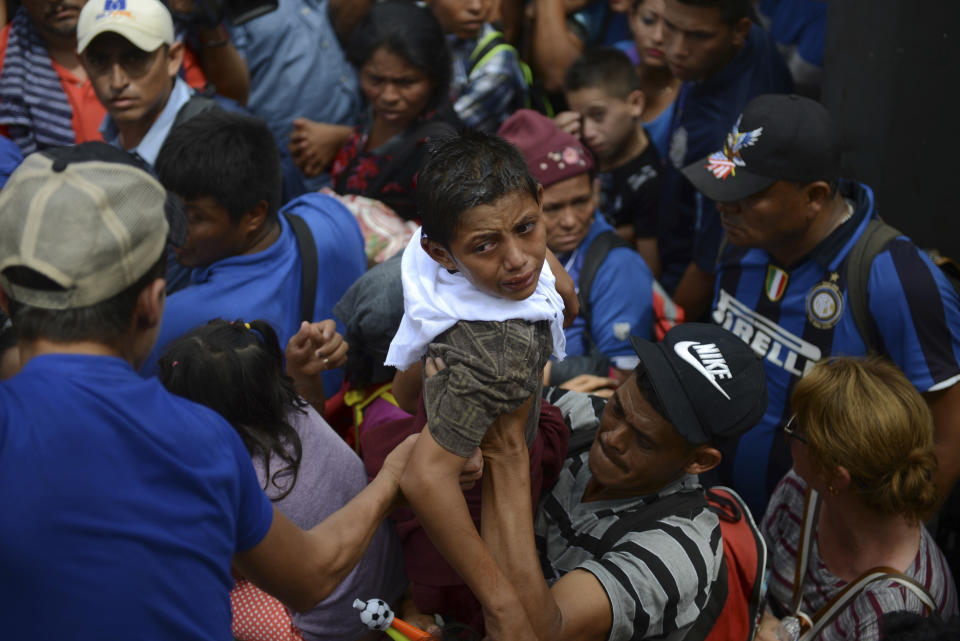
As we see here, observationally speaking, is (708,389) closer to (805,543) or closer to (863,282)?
(805,543)

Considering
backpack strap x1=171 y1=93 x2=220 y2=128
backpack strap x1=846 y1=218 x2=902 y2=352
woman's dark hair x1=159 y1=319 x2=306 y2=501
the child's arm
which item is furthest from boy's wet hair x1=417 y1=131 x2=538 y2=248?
backpack strap x1=171 y1=93 x2=220 y2=128

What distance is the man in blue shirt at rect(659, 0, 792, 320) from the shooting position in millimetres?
4207

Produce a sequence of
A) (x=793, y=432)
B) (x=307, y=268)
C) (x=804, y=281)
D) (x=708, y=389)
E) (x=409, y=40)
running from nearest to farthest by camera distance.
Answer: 1. (x=708, y=389)
2. (x=793, y=432)
3. (x=307, y=268)
4. (x=804, y=281)
5. (x=409, y=40)

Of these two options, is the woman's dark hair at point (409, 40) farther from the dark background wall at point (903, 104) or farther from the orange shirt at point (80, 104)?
the dark background wall at point (903, 104)

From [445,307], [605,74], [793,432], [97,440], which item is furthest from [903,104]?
[97,440]

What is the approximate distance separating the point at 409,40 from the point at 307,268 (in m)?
1.33

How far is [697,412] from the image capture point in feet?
7.43

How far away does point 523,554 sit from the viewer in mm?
2043

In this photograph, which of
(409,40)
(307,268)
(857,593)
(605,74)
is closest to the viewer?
(857,593)

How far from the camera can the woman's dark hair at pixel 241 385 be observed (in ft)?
7.07

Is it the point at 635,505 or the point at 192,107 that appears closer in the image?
the point at 635,505

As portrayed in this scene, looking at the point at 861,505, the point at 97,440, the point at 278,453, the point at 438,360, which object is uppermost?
the point at 97,440

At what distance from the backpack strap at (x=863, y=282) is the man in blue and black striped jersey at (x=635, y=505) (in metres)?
0.90

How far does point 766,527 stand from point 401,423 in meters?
1.39
